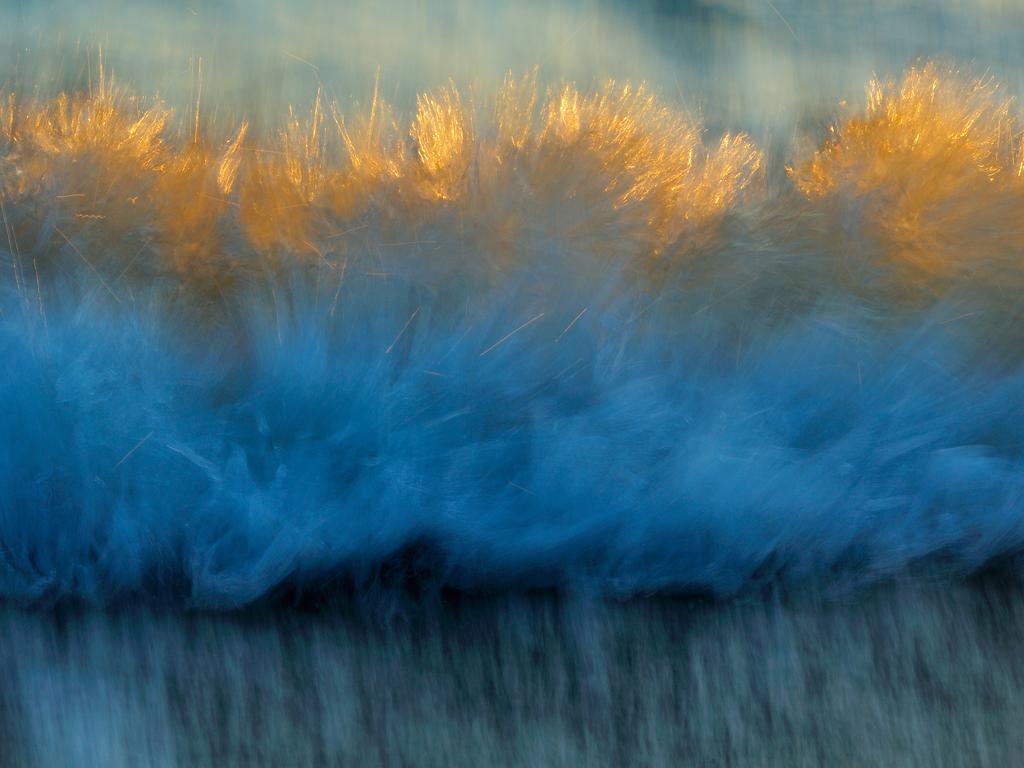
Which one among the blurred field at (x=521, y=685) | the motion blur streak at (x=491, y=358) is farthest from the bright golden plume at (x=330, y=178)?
the blurred field at (x=521, y=685)

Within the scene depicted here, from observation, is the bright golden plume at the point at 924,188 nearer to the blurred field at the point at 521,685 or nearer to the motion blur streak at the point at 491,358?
the motion blur streak at the point at 491,358

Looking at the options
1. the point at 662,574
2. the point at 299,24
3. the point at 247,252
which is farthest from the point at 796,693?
the point at 299,24

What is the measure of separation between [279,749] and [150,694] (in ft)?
0.31

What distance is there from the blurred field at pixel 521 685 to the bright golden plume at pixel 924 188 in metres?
0.24

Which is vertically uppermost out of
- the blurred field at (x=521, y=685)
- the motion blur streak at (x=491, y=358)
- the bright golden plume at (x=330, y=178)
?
the bright golden plume at (x=330, y=178)

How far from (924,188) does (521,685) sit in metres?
0.44

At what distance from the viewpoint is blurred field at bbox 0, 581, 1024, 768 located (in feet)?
2.32

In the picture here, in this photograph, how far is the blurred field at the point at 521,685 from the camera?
708 mm

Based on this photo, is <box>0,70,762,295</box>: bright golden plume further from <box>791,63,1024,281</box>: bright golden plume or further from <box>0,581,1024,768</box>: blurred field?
<box>0,581,1024,768</box>: blurred field

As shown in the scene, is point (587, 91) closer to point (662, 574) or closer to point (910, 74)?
point (910, 74)

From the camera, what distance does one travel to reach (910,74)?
0.77 m

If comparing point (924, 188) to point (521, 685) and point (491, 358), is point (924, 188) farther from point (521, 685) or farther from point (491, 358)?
point (521, 685)

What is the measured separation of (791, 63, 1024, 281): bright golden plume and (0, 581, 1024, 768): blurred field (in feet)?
0.80

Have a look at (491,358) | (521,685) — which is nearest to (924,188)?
(491,358)
